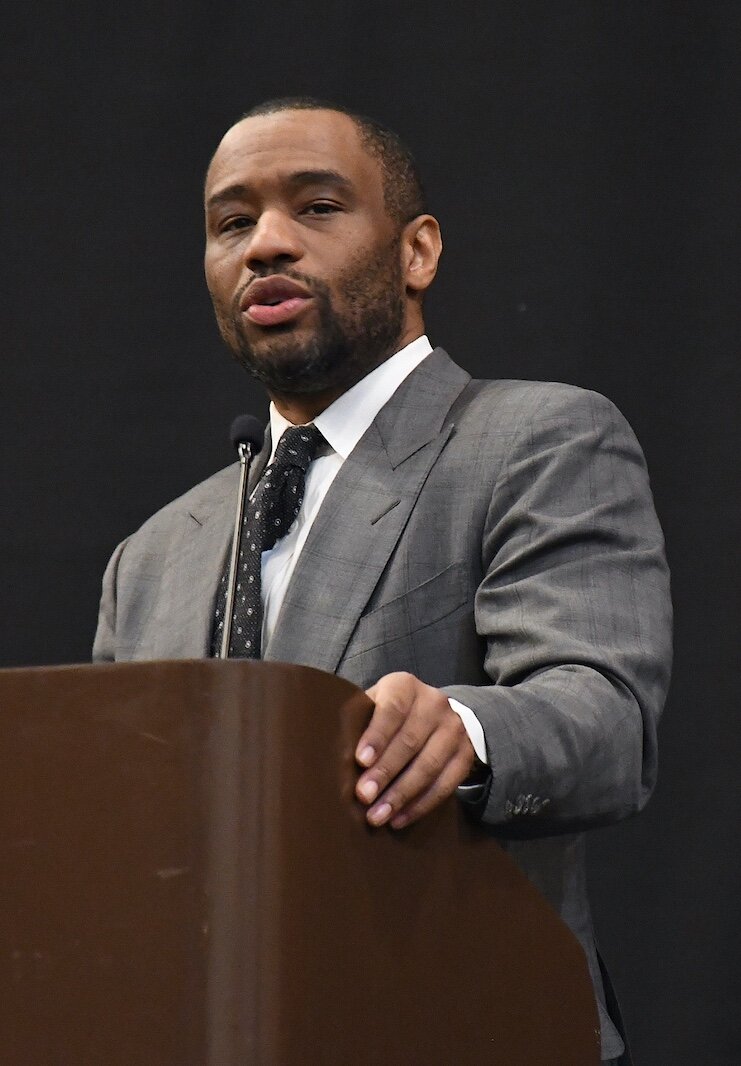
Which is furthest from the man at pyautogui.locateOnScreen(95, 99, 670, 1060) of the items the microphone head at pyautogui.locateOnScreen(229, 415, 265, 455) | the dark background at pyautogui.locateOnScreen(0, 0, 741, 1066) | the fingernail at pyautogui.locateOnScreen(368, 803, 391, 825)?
the dark background at pyautogui.locateOnScreen(0, 0, 741, 1066)

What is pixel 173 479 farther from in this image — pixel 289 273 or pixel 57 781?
pixel 57 781

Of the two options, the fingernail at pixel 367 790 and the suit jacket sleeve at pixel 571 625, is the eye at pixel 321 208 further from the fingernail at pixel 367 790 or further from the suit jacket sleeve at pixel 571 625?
the fingernail at pixel 367 790

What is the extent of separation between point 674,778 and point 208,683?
61.4 inches

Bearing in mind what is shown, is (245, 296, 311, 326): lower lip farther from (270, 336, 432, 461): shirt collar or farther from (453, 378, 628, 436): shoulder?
(453, 378, 628, 436): shoulder

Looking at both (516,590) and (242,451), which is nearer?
(516,590)

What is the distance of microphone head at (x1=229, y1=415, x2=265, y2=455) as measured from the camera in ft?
6.41

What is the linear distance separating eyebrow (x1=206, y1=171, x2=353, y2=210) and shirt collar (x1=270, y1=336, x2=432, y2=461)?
0.24 meters

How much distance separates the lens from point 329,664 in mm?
1816

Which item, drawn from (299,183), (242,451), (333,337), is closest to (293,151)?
(299,183)

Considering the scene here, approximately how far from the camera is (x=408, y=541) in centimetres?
189

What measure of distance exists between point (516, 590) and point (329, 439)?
481 millimetres

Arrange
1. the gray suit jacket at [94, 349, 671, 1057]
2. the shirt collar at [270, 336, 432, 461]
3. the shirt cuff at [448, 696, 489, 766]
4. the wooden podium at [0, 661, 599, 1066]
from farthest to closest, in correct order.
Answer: the shirt collar at [270, 336, 432, 461]
the gray suit jacket at [94, 349, 671, 1057]
the shirt cuff at [448, 696, 489, 766]
the wooden podium at [0, 661, 599, 1066]

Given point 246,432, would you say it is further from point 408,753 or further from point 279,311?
point 408,753

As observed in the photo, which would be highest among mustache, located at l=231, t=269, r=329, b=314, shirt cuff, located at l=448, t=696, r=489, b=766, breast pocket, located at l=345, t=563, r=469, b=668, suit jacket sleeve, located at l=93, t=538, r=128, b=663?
mustache, located at l=231, t=269, r=329, b=314
